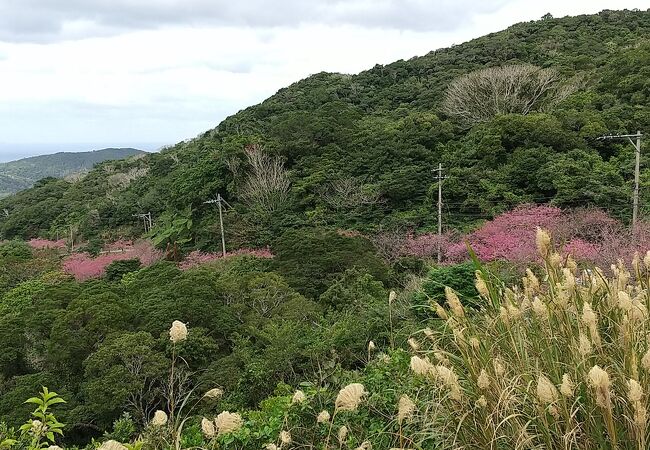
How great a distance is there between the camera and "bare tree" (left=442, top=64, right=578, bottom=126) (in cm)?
2245

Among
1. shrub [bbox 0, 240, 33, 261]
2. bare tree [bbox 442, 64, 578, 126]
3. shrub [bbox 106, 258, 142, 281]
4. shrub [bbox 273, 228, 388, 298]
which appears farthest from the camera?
bare tree [bbox 442, 64, 578, 126]

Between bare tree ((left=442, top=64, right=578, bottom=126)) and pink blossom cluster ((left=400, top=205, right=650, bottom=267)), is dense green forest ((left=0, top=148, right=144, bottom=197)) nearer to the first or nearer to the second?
bare tree ((left=442, top=64, right=578, bottom=126))

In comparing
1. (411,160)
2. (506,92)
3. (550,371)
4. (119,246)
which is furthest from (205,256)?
(550,371)

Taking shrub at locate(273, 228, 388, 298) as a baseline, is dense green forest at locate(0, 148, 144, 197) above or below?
above

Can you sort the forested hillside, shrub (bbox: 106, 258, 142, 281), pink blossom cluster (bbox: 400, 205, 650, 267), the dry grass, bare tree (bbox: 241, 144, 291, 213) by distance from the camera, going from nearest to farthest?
1. the dry grass
2. pink blossom cluster (bbox: 400, 205, 650, 267)
3. the forested hillside
4. shrub (bbox: 106, 258, 142, 281)
5. bare tree (bbox: 241, 144, 291, 213)

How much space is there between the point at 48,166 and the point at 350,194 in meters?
120

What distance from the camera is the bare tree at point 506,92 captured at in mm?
22453

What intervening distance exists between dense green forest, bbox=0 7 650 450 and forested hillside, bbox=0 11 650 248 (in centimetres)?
11

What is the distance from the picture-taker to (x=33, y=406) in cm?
625

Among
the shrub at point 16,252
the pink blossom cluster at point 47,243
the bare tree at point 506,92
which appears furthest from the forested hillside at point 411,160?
the shrub at point 16,252

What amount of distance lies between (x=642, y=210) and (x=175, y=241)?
16238 millimetres

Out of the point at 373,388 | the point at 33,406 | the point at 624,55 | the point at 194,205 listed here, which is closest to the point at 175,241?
the point at 194,205

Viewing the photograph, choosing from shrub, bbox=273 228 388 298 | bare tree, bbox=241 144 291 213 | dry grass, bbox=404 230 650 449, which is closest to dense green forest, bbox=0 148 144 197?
bare tree, bbox=241 144 291 213

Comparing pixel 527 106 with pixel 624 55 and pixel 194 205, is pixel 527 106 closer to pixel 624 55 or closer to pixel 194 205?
pixel 624 55
